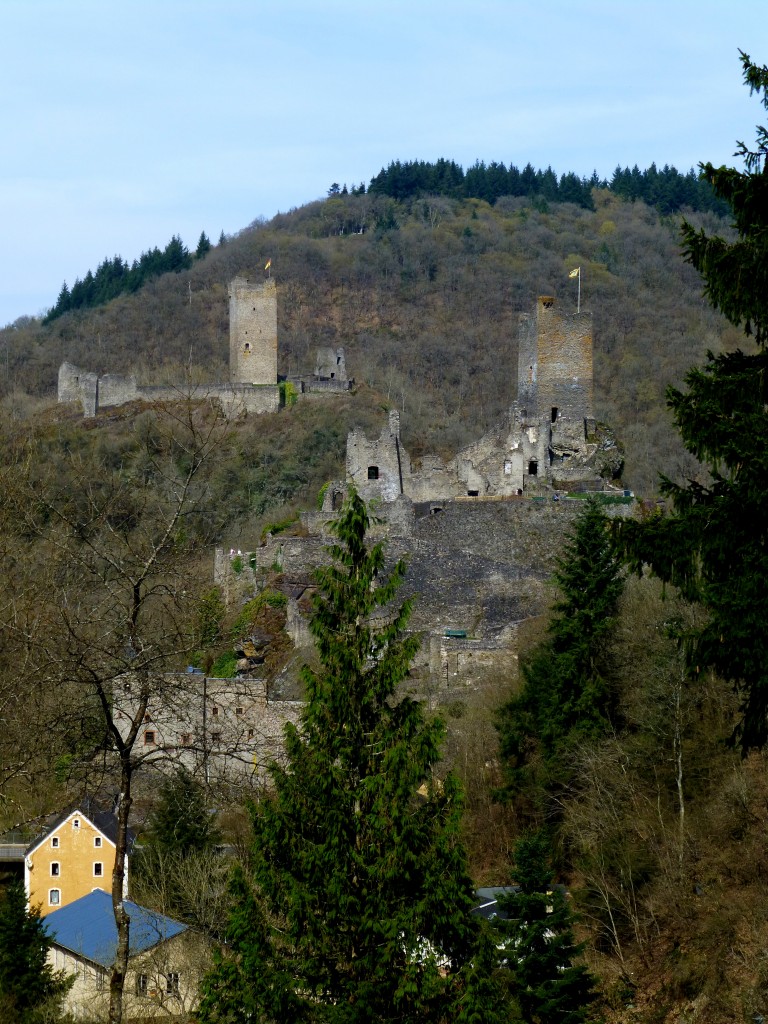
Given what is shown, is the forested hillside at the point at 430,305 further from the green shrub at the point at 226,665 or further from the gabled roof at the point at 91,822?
the gabled roof at the point at 91,822

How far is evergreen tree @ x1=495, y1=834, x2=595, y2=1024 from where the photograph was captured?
19.0 metres

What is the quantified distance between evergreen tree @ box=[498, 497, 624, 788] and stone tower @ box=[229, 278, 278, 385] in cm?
4038

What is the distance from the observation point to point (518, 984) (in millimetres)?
19188

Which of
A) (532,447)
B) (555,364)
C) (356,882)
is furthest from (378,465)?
(356,882)

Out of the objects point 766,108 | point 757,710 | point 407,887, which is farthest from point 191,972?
point 766,108

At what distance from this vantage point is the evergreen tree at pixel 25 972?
22312 mm

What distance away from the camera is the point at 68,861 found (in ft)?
107

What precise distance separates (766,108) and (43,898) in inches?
1005

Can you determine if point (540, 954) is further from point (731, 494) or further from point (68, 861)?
point (68, 861)

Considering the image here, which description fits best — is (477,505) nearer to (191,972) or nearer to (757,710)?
(191,972)

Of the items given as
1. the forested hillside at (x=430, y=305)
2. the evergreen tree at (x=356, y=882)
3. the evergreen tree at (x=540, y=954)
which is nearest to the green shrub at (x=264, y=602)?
the evergreen tree at (x=540, y=954)

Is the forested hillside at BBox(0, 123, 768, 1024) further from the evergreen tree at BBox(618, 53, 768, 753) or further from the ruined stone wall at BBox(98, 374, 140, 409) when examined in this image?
the ruined stone wall at BBox(98, 374, 140, 409)

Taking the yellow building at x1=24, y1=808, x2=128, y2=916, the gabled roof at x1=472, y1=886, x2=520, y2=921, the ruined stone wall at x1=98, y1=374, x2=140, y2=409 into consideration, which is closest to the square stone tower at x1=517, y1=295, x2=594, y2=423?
the yellow building at x1=24, y1=808, x2=128, y2=916

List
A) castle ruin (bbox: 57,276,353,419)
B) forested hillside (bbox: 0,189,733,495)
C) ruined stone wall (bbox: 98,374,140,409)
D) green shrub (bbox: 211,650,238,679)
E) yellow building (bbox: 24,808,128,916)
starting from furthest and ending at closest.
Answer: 1. forested hillside (bbox: 0,189,733,495)
2. ruined stone wall (bbox: 98,374,140,409)
3. castle ruin (bbox: 57,276,353,419)
4. green shrub (bbox: 211,650,238,679)
5. yellow building (bbox: 24,808,128,916)
